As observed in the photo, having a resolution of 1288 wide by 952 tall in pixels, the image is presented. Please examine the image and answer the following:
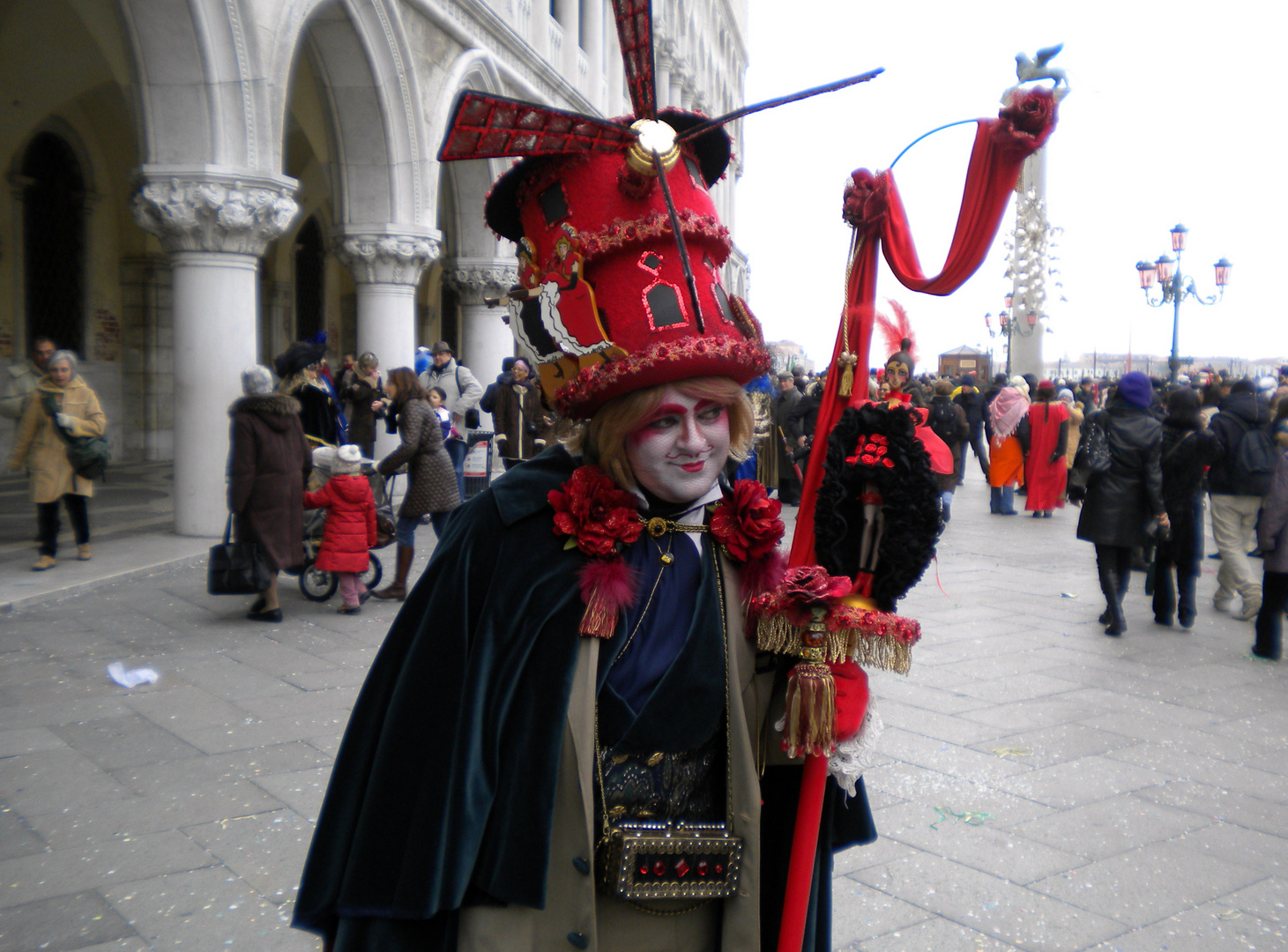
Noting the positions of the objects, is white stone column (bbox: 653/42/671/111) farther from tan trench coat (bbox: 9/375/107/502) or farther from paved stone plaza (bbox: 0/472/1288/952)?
paved stone plaza (bbox: 0/472/1288/952)

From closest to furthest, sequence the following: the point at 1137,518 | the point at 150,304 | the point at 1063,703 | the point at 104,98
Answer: the point at 1063,703 < the point at 1137,518 < the point at 104,98 < the point at 150,304

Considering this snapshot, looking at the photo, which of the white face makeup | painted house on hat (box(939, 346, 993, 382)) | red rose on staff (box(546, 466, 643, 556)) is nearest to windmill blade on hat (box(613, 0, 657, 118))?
the white face makeup

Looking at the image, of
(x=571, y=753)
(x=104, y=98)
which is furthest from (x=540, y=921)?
(x=104, y=98)

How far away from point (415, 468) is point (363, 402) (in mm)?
3112

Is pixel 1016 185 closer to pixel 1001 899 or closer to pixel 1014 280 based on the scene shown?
pixel 1001 899

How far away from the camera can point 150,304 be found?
51.3ft

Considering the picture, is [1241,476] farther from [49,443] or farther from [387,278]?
[387,278]

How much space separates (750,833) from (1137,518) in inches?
238

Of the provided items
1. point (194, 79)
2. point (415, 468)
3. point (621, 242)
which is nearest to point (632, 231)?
point (621, 242)

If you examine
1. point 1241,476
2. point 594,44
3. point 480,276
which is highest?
point 594,44

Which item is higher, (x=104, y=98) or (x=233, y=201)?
(x=104, y=98)

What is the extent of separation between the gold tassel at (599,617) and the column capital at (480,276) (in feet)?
46.8

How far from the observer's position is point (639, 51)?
1890mm

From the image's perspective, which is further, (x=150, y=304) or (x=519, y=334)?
(x=150, y=304)
